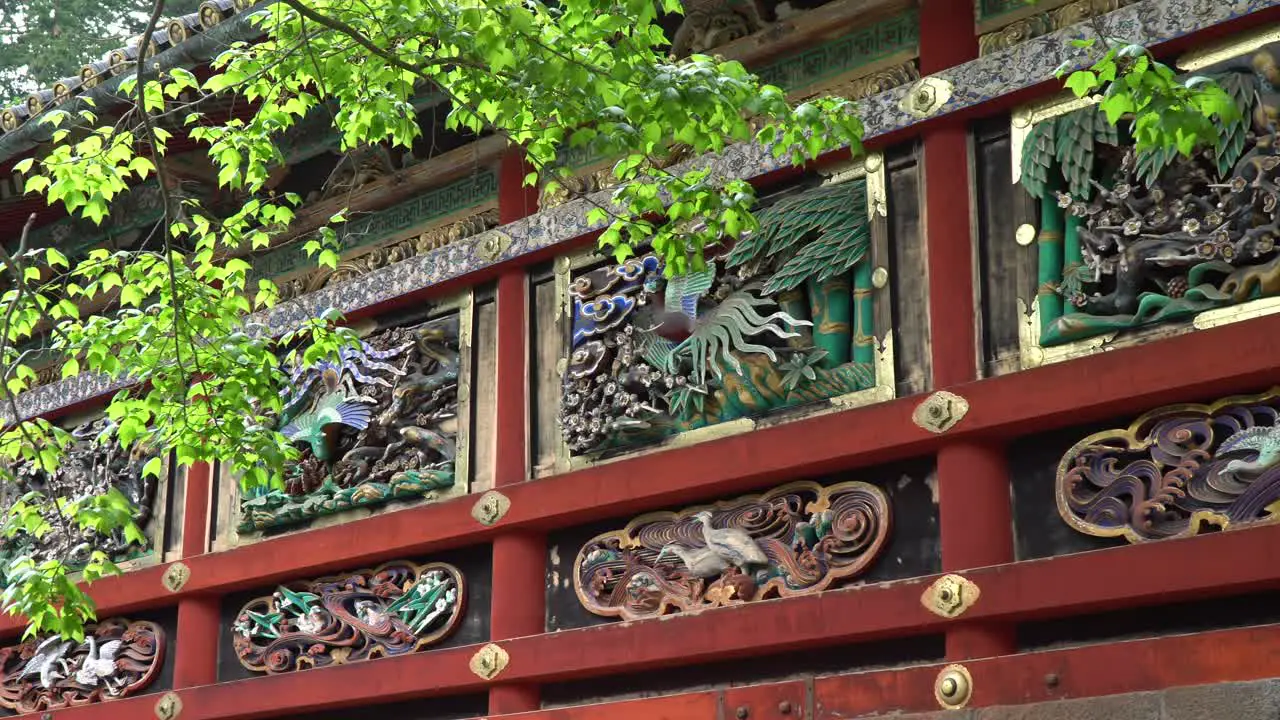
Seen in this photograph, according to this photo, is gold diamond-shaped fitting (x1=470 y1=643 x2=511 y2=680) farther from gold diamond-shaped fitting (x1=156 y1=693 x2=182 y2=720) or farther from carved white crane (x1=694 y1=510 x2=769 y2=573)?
gold diamond-shaped fitting (x1=156 y1=693 x2=182 y2=720)

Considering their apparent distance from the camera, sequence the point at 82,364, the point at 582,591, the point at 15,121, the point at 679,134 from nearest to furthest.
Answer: the point at 679,134 → the point at 582,591 → the point at 15,121 → the point at 82,364

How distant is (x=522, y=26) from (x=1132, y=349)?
276cm

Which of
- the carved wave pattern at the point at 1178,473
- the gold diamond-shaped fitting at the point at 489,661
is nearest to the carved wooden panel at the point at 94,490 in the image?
the gold diamond-shaped fitting at the point at 489,661

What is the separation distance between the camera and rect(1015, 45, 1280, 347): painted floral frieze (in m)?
7.05

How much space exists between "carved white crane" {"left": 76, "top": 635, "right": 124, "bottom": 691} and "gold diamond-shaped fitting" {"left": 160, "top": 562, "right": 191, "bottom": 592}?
0.65 meters

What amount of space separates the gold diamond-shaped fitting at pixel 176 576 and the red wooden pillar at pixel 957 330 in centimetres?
522

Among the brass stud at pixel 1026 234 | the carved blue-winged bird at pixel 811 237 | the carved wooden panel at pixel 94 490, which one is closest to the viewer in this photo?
the brass stud at pixel 1026 234

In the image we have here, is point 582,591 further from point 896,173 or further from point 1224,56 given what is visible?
point 1224,56

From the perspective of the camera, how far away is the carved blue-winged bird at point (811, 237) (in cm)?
841

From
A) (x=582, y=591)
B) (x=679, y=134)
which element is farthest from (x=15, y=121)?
(x=679, y=134)

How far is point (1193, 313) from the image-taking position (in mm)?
7133

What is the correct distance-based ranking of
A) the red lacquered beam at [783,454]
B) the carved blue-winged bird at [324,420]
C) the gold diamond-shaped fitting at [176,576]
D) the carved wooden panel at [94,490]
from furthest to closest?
the carved wooden panel at [94,490] → the gold diamond-shaped fitting at [176,576] → the carved blue-winged bird at [324,420] → the red lacquered beam at [783,454]

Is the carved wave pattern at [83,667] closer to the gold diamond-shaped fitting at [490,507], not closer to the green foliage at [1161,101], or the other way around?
the gold diamond-shaped fitting at [490,507]

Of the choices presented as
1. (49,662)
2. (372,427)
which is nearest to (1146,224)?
(372,427)
